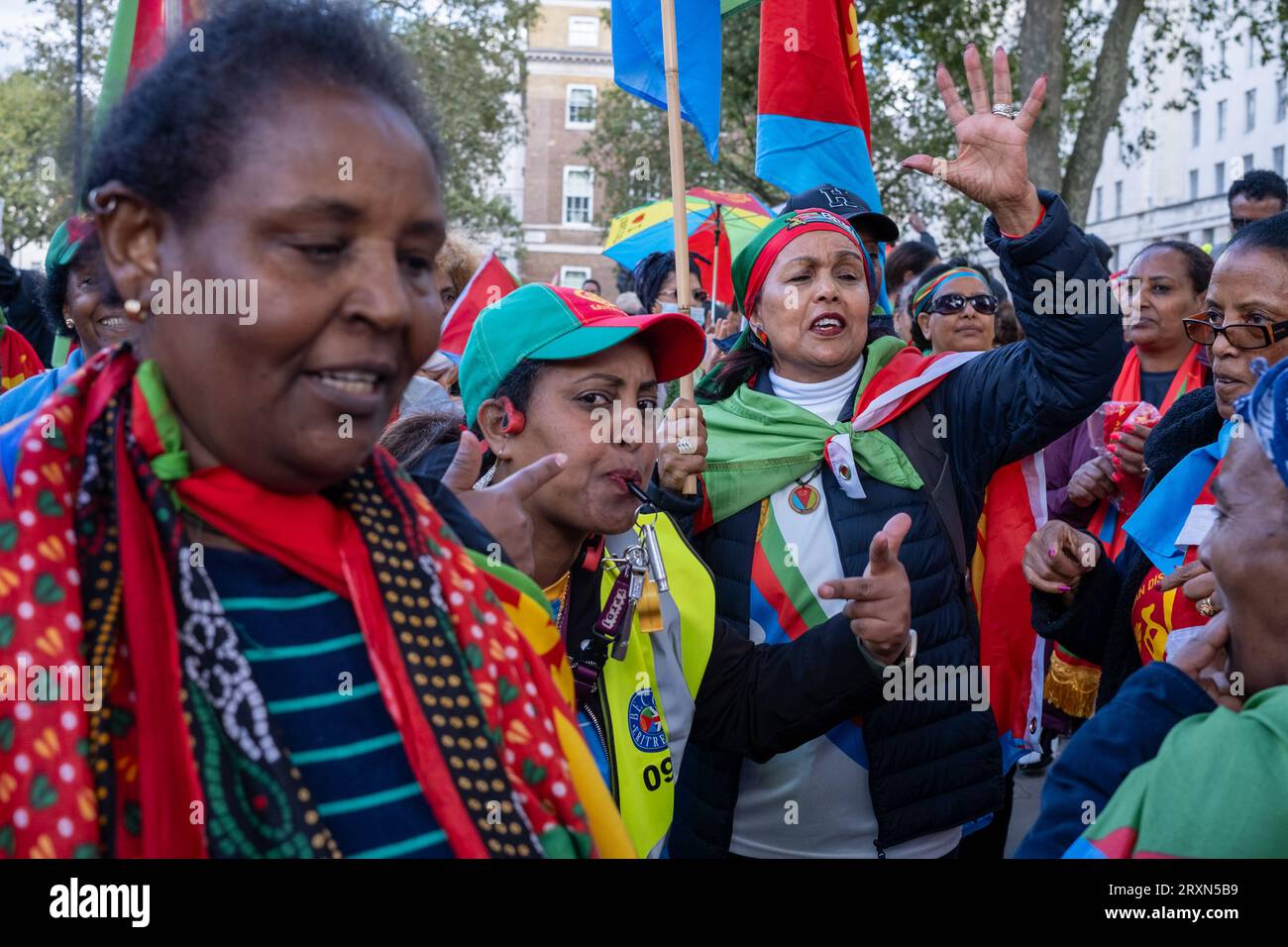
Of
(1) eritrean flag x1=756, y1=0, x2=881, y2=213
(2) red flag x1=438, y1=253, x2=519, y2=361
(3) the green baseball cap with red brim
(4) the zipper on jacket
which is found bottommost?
(4) the zipper on jacket

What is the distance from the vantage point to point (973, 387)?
3.54m

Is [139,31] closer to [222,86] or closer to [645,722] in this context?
[222,86]

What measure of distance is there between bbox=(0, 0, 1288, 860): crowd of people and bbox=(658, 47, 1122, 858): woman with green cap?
11mm

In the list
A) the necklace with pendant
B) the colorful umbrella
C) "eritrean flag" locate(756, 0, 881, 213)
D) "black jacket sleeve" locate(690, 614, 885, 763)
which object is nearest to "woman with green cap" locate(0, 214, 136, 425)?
"black jacket sleeve" locate(690, 614, 885, 763)

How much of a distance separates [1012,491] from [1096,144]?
1302cm

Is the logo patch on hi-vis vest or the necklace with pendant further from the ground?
the necklace with pendant

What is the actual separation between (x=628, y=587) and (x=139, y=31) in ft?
4.83

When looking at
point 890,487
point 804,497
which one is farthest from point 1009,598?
point 804,497

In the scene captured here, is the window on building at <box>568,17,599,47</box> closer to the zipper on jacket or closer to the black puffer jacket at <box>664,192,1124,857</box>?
the black puffer jacket at <box>664,192,1124,857</box>

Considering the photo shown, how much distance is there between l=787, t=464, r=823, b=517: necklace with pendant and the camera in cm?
349

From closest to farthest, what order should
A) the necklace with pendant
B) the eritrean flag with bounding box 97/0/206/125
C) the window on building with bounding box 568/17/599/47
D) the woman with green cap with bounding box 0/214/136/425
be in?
the eritrean flag with bounding box 97/0/206/125, the woman with green cap with bounding box 0/214/136/425, the necklace with pendant, the window on building with bounding box 568/17/599/47

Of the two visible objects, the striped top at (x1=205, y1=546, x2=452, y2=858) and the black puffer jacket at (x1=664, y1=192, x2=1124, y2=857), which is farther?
the black puffer jacket at (x1=664, y1=192, x2=1124, y2=857)

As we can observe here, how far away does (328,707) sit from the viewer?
141cm

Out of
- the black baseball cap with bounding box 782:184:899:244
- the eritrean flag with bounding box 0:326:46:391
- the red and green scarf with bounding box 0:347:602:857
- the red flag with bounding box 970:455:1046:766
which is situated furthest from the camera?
the eritrean flag with bounding box 0:326:46:391
